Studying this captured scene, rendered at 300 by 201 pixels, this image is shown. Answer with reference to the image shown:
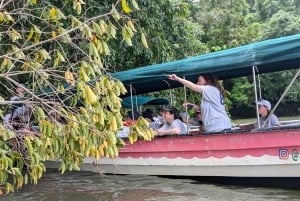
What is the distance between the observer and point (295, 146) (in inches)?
217

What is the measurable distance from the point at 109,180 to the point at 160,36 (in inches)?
163

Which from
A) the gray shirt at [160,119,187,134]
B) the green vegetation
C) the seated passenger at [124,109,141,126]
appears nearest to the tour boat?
the gray shirt at [160,119,187,134]

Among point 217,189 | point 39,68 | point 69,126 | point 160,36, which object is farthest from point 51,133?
point 160,36

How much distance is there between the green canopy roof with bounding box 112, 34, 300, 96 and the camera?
19.0ft

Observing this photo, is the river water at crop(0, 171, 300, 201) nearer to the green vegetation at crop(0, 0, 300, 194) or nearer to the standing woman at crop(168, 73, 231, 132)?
the green vegetation at crop(0, 0, 300, 194)

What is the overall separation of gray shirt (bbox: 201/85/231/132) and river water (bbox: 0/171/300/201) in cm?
84

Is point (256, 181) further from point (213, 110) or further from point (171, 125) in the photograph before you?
point (171, 125)

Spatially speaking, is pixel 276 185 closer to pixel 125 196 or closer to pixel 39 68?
pixel 125 196

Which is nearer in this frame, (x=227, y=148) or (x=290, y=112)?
(x=227, y=148)

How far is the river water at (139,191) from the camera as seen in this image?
19.4ft

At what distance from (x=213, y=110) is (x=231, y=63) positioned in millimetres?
748

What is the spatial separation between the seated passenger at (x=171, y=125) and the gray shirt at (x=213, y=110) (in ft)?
1.93

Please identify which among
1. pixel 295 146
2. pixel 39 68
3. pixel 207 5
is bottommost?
pixel 295 146

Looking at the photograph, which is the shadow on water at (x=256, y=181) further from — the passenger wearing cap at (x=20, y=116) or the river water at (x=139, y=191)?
the passenger wearing cap at (x=20, y=116)
